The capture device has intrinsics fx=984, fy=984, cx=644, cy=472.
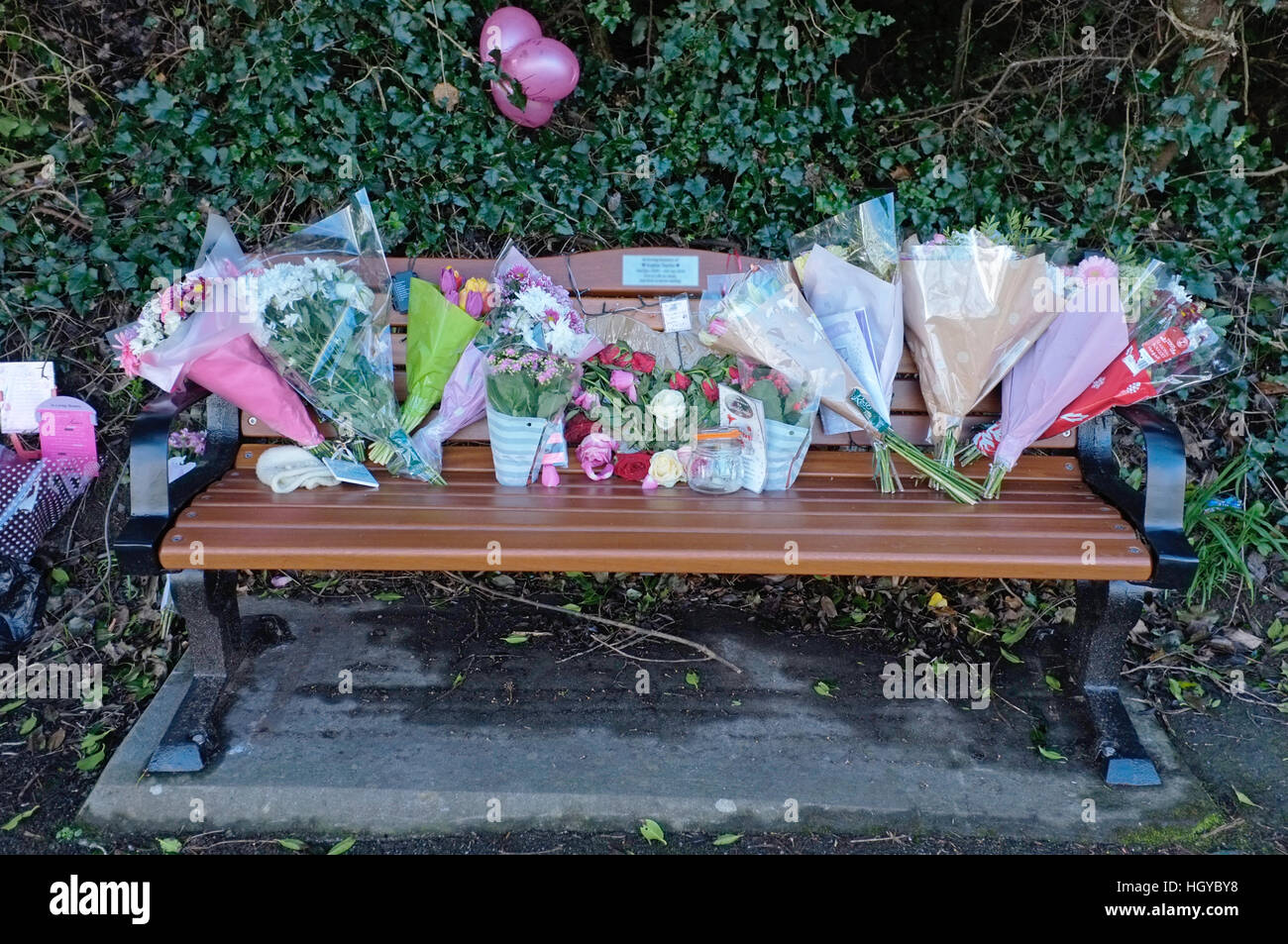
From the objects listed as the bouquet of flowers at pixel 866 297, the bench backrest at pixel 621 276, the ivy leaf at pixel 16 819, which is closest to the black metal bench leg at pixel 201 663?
the ivy leaf at pixel 16 819

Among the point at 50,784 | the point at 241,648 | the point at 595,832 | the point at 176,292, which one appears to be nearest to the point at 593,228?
the point at 176,292

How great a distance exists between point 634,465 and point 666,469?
0.35 feet

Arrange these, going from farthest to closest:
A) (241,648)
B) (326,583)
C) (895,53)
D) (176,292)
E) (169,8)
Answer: (895,53), (169,8), (326,583), (241,648), (176,292)

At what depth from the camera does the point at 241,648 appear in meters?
3.12

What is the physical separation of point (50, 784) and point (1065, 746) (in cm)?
282

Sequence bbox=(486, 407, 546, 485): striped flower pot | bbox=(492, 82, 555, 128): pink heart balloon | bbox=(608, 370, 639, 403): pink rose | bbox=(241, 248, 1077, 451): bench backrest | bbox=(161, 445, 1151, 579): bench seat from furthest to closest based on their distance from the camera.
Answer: bbox=(492, 82, 555, 128): pink heart balloon → bbox=(241, 248, 1077, 451): bench backrest → bbox=(608, 370, 639, 403): pink rose → bbox=(486, 407, 546, 485): striped flower pot → bbox=(161, 445, 1151, 579): bench seat

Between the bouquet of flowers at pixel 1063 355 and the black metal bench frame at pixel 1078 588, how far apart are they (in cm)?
25

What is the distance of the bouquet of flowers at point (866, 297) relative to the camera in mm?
2826

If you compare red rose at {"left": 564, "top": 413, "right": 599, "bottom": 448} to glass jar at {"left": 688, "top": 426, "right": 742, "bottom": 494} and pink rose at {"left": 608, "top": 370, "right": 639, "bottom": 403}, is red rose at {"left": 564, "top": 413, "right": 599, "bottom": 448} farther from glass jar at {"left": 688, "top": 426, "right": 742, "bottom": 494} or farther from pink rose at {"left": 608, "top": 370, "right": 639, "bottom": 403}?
glass jar at {"left": 688, "top": 426, "right": 742, "bottom": 494}

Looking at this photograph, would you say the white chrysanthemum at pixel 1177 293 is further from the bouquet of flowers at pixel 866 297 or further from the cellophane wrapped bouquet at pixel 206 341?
the cellophane wrapped bouquet at pixel 206 341

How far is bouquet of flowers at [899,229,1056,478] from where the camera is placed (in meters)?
2.69

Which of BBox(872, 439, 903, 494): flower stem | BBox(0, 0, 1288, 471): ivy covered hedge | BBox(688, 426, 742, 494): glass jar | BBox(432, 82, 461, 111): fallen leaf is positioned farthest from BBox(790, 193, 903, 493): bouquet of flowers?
BBox(432, 82, 461, 111): fallen leaf

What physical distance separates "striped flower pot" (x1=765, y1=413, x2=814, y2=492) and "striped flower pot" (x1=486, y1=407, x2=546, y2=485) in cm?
65
